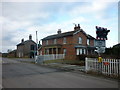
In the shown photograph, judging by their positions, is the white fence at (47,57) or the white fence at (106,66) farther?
the white fence at (47,57)

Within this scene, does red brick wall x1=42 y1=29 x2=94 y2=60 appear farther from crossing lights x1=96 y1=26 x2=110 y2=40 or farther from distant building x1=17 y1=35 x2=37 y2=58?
distant building x1=17 y1=35 x2=37 y2=58

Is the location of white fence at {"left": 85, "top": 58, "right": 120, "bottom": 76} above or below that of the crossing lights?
below

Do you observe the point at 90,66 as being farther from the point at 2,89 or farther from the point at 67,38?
the point at 67,38

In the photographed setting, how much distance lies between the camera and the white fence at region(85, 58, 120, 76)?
34.8 ft

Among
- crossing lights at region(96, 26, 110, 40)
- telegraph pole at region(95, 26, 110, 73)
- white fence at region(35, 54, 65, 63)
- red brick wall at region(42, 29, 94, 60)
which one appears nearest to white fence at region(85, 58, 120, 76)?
telegraph pole at region(95, 26, 110, 73)

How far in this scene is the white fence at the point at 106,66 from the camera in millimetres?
10595

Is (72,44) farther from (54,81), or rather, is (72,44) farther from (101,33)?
(54,81)

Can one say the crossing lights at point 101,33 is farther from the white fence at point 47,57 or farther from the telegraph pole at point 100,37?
the white fence at point 47,57

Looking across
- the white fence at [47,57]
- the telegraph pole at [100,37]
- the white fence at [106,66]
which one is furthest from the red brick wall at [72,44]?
the telegraph pole at [100,37]

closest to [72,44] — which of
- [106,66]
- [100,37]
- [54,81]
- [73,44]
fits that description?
[73,44]

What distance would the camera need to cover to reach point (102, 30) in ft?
41.4

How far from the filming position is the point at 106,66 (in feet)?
37.6

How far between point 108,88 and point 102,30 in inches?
250

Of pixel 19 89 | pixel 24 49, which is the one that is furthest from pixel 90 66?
pixel 24 49
